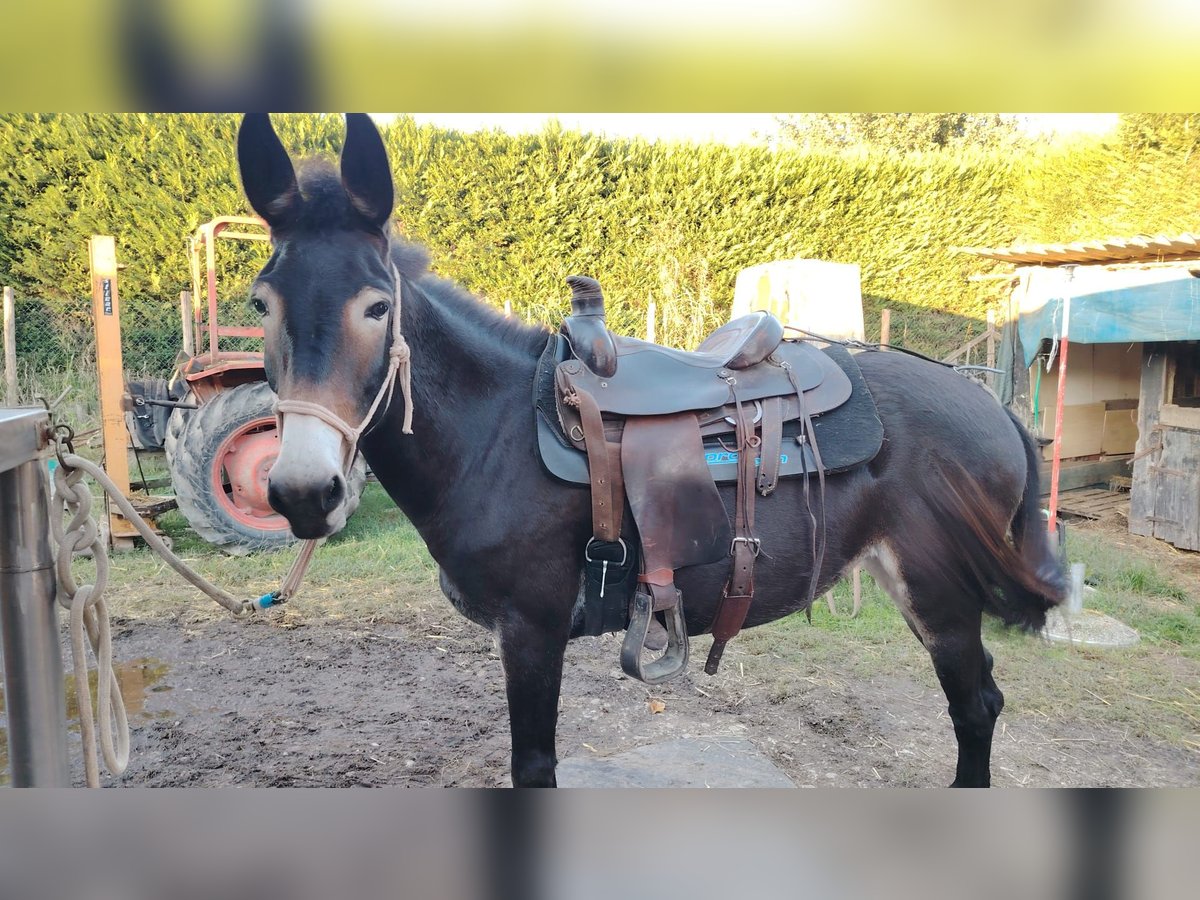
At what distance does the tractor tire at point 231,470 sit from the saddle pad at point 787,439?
9.89ft

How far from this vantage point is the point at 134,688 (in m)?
3.24

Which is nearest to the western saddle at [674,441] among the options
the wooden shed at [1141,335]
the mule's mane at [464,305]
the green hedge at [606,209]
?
the mule's mane at [464,305]

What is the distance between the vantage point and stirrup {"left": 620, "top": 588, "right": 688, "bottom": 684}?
1761 millimetres

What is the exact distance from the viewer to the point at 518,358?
1.91 metres

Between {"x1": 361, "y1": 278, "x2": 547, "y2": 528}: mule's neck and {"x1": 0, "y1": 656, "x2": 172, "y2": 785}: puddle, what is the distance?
81.3 inches

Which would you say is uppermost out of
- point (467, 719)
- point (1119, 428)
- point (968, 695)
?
point (1119, 428)

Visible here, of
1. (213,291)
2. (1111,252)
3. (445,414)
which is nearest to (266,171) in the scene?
(445,414)

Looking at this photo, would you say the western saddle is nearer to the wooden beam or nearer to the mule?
the mule

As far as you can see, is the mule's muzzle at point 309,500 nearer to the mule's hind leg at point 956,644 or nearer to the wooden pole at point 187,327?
the mule's hind leg at point 956,644

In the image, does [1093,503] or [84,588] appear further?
[1093,503]

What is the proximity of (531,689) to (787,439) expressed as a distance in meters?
0.96

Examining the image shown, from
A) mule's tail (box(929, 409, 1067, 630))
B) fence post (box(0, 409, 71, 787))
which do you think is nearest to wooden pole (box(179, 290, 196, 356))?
fence post (box(0, 409, 71, 787))

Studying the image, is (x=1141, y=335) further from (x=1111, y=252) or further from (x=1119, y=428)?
(x=1119, y=428)
